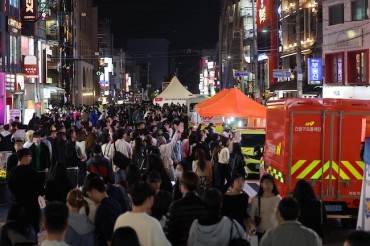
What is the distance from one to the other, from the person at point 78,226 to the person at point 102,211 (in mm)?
86

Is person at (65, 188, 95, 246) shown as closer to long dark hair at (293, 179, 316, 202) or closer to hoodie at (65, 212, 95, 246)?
hoodie at (65, 212, 95, 246)

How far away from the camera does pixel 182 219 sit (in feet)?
22.9

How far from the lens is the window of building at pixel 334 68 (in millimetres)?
37250

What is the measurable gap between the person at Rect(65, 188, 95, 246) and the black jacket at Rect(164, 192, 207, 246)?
837mm

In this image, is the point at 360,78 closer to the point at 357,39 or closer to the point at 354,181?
the point at 357,39

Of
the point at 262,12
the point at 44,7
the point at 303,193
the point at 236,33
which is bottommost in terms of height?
the point at 303,193

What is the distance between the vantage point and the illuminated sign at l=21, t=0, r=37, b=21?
43.9 m

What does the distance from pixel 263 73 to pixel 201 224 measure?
59.1 m

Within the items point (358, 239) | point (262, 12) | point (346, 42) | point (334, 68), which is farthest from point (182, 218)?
point (262, 12)

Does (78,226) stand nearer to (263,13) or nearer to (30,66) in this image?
(30,66)

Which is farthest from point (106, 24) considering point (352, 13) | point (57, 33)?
point (352, 13)

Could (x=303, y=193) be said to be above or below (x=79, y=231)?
above

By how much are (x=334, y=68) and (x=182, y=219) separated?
33.0m

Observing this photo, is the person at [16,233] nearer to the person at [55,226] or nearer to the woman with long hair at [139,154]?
the person at [55,226]
